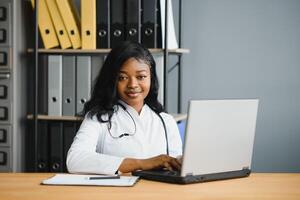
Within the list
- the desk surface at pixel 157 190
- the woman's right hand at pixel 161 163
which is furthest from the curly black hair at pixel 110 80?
the desk surface at pixel 157 190

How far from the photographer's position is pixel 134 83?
84.3 inches

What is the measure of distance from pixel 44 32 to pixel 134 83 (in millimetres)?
1190

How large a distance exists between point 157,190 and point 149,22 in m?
1.63

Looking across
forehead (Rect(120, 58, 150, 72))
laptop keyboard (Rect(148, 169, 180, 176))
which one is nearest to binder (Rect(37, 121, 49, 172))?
forehead (Rect(120, 58, 150, 72))

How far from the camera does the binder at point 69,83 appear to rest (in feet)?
A: 10.3

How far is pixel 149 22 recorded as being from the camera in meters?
3.04

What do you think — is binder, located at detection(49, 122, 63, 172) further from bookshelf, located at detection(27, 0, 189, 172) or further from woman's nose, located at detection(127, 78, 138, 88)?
woman's nose, located at detection(127, 78, 138, 88)

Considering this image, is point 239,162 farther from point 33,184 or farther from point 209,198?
point 33,184

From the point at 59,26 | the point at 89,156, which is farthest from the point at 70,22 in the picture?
the point at 89,156

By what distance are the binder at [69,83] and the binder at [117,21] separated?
282mm

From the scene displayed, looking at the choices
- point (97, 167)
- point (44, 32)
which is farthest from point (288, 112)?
point (97, 167)

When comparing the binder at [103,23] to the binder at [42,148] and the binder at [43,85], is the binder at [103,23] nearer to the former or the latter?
the binder at [43,85]

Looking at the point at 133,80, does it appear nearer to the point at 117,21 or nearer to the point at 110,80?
the point at 110,80

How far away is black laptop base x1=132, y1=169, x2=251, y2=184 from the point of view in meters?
1.66
